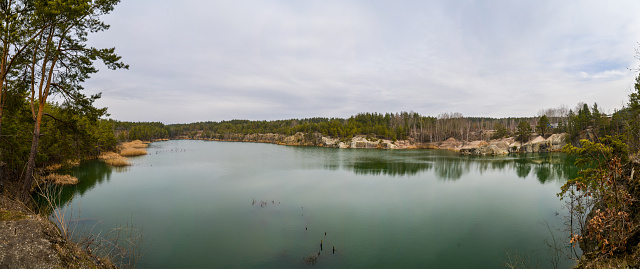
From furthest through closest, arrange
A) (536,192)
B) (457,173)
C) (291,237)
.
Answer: (457,173)
(536,192)
(291,237)

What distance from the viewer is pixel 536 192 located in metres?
23.9

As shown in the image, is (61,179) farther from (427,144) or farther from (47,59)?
(427,144)

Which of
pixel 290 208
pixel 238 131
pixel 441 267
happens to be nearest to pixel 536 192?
pixel 441 267

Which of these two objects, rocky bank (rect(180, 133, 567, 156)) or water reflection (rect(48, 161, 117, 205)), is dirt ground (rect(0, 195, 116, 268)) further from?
rocky bank (rect(180, 133, 567, 156))

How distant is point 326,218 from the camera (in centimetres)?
1616

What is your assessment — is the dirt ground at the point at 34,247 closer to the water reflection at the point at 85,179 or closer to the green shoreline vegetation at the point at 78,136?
the green shoreline vegetation at the point at 78,136

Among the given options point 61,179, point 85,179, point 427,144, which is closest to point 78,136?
point 61,179

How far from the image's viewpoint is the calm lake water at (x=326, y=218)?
37.2 ft

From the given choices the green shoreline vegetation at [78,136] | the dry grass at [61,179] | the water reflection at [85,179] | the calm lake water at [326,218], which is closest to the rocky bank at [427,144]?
the calm lake water at [326,218]

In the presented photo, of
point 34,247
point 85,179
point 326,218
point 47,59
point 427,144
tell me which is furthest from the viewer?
point 427,144

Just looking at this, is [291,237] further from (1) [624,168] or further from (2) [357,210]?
(1) [624,168]

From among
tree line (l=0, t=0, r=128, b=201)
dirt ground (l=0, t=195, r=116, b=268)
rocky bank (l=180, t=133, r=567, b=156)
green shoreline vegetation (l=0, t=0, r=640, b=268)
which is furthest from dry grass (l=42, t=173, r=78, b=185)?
rocky bank (l=180, t=133, r=567, b=156)

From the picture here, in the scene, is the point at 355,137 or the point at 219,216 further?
the point at 355,137

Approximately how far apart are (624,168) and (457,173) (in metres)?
30.3
